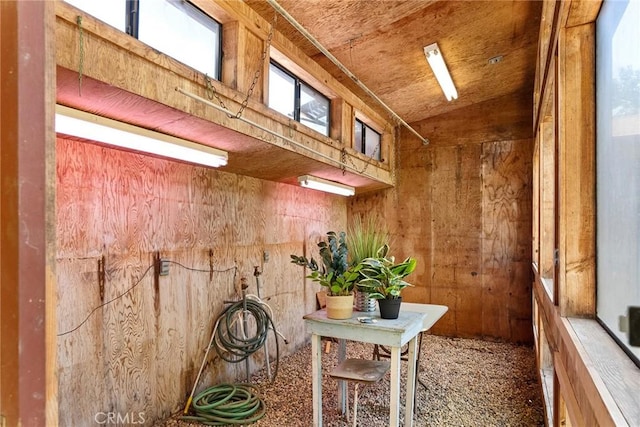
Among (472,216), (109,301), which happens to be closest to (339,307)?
(109,301)

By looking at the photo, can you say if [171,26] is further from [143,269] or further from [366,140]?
[366,140]

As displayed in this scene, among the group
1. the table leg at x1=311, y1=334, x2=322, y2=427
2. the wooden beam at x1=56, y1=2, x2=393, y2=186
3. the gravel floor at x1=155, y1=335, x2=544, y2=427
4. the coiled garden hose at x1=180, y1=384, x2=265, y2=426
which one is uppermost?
the wooden beam at x1=56, y1=2, x2=393, y2=186

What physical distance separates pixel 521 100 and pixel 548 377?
332cm

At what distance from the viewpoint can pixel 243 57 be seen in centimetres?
249

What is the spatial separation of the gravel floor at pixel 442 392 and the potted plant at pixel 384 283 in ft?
2.98

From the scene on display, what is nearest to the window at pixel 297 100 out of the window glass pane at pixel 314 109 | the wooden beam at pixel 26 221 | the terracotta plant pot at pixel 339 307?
the window glass pane at pixel 314 109

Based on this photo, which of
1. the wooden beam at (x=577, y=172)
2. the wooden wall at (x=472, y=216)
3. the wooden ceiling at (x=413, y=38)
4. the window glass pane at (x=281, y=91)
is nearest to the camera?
the wooden beam at (x=577, y=172)

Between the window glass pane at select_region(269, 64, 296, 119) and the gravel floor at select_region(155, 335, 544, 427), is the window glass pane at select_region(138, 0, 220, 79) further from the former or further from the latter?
the gravel floor at select_region(155, 335, 544, 427)

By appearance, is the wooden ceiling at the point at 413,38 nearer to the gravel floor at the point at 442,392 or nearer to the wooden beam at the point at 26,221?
the wooden beam at the point at 26,221

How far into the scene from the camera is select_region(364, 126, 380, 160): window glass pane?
194 inches

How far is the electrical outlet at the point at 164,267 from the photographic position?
111 inches

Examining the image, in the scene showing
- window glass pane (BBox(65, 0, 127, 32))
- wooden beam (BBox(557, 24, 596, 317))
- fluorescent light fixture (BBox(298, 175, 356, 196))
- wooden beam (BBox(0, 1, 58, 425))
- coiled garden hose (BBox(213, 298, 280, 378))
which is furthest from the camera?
fluorescent light fixture (BBox(298, 175, 356, 196))

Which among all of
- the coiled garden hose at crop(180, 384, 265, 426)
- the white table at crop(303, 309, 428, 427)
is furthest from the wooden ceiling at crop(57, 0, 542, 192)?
the coiled garden hose at crop(180, 384, 265, 426)

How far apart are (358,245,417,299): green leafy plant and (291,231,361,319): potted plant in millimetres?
61
